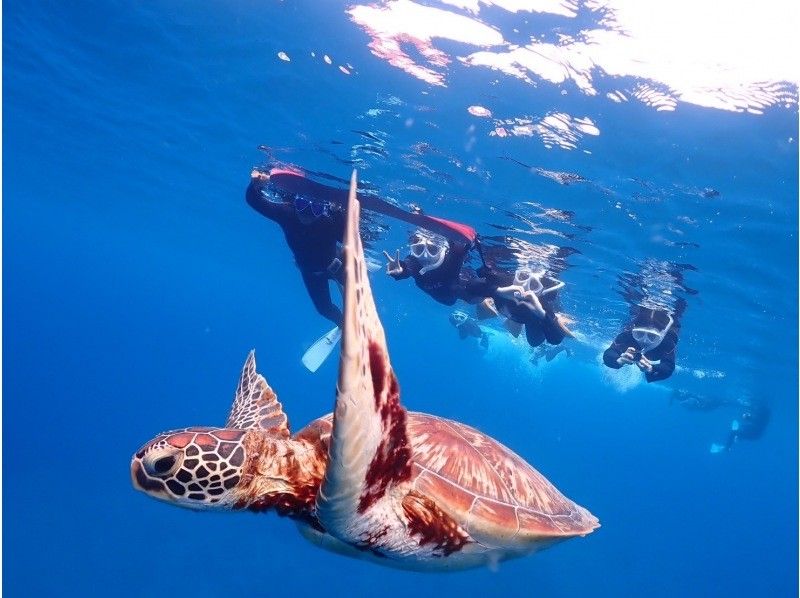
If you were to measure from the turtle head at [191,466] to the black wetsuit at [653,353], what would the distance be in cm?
769

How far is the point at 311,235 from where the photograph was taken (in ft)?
29.8

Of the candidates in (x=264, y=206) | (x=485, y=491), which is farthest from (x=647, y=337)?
(x=264, y=206)

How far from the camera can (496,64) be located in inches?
273

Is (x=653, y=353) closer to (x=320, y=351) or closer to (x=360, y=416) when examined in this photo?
(x=320, y=351)

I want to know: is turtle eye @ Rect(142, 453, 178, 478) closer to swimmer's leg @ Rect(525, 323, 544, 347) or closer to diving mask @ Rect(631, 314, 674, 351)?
swimmer's leg @ Rect(525, 323, 544, 347)

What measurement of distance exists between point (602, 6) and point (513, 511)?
5.39 meters

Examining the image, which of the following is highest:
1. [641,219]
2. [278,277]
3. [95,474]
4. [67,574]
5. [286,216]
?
[278,277]

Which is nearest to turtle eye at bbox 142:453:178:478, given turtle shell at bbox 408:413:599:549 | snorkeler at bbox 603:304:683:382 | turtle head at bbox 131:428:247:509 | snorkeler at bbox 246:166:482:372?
turtle head at bbox 131:428:247:509

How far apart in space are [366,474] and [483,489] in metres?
1.53

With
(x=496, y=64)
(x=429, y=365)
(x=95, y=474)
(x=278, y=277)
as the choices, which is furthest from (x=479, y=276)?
(x=429, y=365)

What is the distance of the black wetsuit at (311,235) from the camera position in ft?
28.0

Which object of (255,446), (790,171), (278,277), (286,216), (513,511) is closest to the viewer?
(255,446)

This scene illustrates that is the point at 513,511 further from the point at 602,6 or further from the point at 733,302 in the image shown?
the point at 733,302

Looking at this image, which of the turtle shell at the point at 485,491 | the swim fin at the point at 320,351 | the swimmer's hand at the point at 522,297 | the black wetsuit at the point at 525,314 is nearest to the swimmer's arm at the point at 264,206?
the swim fin at the point at 320,351
